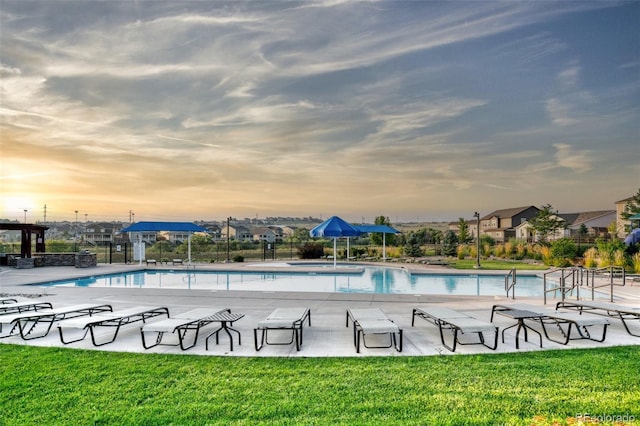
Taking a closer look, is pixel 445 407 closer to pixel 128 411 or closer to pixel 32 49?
pixel 128 411

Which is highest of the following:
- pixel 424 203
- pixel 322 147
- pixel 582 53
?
pixel 582 53

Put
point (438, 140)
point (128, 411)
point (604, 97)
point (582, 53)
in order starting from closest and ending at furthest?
point (128, 411) < point (582, 53) < point (604, 97) < point (438, 140)

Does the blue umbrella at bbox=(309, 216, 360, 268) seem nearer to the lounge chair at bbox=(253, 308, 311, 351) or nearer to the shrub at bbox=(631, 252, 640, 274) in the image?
the shrub at bbox=(631, 252, 640, 274)

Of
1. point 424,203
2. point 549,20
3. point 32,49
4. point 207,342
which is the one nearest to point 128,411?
point 207,342

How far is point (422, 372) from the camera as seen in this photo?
4473 mm

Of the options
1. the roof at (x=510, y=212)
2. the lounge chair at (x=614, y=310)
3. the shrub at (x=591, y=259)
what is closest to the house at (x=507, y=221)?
the roof at (x=510, y=212)

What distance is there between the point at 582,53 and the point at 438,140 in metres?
6.75

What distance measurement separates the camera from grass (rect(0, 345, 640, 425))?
3381 mm

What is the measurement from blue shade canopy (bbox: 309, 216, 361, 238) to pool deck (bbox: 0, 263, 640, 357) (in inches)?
271

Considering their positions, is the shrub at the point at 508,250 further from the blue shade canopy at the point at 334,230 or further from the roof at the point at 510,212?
the roof at the point at 510,212

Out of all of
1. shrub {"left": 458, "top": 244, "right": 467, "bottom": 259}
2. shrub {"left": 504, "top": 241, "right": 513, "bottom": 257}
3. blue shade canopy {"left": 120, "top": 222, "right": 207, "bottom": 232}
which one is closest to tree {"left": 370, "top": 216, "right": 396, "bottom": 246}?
shrub {"left": 458, "top": 244, "right": 467, "bottom": 259}

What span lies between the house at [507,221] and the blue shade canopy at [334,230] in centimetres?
4971

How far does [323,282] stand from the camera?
16812 millimetres

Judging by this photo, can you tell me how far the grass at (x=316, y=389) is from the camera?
338cm
